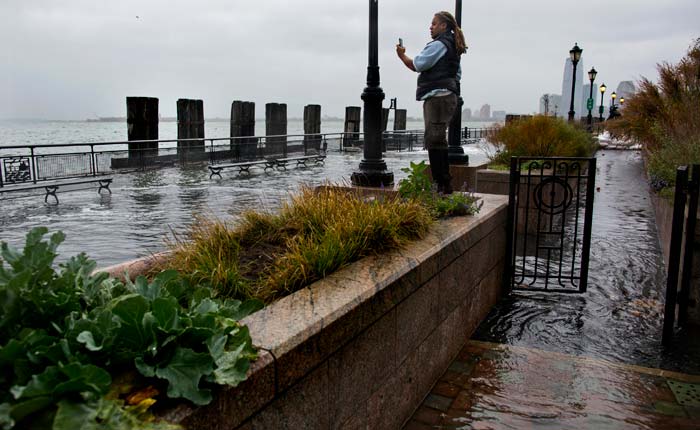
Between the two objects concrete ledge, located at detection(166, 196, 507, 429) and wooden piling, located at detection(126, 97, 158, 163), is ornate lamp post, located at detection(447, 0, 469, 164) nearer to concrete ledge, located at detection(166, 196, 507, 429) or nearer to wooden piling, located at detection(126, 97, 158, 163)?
concrete ledge, located at detection(166, 196, 507, 429)

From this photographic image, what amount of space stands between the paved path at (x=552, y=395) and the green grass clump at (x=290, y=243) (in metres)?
1.15

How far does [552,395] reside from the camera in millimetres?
4207

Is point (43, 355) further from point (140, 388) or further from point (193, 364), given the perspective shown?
point (193, 364)

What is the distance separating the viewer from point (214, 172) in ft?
59.5

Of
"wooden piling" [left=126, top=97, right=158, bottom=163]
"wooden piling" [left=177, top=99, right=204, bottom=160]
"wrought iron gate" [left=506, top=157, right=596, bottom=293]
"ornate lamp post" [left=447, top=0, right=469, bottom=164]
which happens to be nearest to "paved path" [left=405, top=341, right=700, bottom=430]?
"wrought iron gate" [left=506, top=157, right=596, bottom=293]

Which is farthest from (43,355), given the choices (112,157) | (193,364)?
(112,157)

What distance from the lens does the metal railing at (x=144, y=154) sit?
48.5 feet

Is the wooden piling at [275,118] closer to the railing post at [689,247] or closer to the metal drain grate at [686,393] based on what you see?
the railing post at [689,247]

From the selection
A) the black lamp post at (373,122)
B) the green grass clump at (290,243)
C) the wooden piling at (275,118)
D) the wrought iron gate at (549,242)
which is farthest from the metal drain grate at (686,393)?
the wooden piling at (275,118)

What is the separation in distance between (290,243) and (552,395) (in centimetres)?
217

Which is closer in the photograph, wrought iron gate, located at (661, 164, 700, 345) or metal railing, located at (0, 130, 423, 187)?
wrought iron gate, located at (661, 164, 700, 345)

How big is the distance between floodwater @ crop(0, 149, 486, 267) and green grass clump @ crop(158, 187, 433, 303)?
0.40 meters

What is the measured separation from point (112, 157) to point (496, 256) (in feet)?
50.7

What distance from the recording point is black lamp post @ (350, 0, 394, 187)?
29.5 ft
